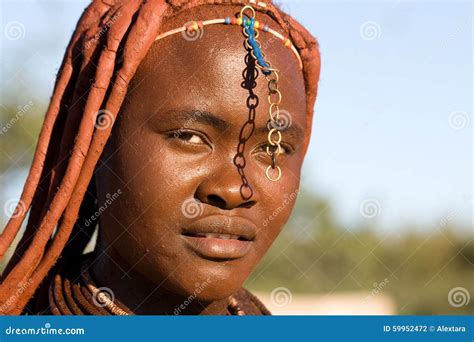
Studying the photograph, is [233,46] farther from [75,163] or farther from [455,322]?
[455,322]

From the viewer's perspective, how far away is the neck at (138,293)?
3.74 metres

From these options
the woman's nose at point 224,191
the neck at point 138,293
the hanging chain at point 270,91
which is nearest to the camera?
the woman's nose at point 224,191

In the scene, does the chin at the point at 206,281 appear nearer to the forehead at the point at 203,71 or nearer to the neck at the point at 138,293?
the neck at the point at 138,293

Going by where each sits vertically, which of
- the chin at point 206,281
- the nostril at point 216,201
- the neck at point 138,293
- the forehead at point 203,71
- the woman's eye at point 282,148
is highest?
the forehead at point 203,71

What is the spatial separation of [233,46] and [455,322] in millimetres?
1982

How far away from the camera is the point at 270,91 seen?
3.63m

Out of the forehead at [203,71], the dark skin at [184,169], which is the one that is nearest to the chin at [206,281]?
the dark skin at [184,169]

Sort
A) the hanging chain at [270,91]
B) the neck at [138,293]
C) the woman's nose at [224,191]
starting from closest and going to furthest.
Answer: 1. the woman's nose at [224,191]
2. the hanging chain at [270,91]
3. the neck at [138,293]

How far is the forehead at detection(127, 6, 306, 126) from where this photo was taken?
3527mm

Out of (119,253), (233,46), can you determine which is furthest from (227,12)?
(119,253)

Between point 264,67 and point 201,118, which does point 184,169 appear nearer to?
point 201,118

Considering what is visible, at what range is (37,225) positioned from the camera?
12.9 ft

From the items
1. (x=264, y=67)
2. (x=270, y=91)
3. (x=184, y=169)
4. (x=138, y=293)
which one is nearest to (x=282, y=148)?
(x=270, y=91)

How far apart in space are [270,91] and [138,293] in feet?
3.74
